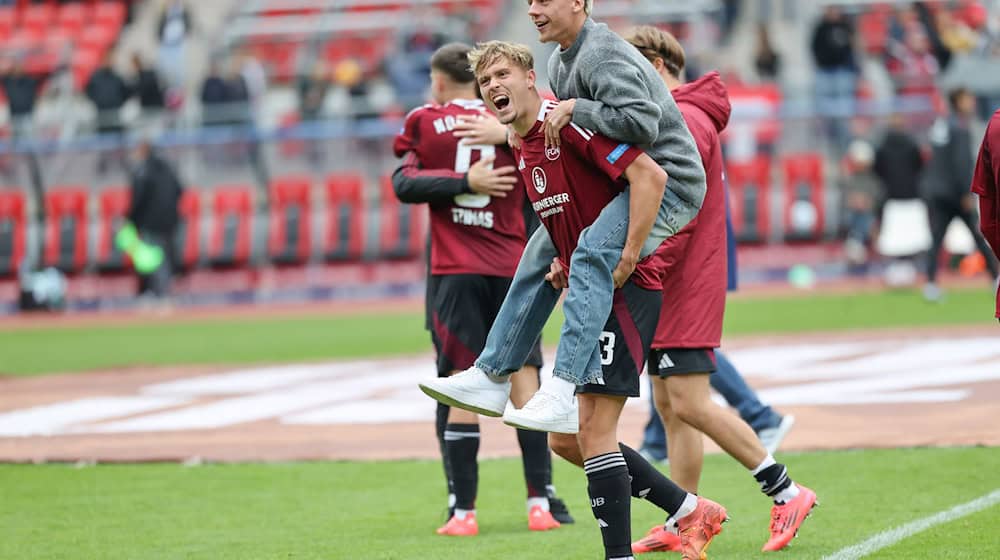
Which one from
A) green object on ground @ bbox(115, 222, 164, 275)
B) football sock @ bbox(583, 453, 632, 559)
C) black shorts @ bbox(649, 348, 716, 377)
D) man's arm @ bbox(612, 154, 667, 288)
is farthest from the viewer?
green object on ground @ bbox(115, 222, 164, 275)

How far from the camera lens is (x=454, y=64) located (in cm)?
759

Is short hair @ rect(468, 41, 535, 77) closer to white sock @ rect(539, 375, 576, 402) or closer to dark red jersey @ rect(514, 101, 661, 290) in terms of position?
dark red jersey @ rect(514, 101, 661, 290)

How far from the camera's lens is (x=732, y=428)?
6.53 meters

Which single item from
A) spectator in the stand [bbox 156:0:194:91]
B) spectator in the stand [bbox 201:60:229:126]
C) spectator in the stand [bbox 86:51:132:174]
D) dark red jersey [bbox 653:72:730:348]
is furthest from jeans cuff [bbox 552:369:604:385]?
spectator in the stand [bbox 156:0:194:91]

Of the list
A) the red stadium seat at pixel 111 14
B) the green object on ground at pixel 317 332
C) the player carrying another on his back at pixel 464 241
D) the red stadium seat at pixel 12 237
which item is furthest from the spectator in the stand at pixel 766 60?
the player carrying another on his back at pixel 464 241

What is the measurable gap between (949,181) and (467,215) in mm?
11675

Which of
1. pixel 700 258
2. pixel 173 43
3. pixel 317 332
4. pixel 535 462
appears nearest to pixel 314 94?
pixel 173 43

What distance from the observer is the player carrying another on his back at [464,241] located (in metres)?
7.39

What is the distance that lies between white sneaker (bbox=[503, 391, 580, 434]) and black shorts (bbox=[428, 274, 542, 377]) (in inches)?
73.4

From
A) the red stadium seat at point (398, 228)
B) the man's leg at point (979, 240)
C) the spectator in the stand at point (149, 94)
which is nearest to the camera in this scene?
the man's leg at point (979, 240)

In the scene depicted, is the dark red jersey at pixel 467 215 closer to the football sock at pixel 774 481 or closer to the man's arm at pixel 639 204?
the football sock at pixel 774 481

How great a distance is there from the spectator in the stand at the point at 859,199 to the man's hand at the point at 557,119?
17.1 metres

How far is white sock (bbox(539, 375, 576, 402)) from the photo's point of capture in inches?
218

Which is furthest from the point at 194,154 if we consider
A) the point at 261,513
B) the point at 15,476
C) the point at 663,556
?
the point at 663,556
